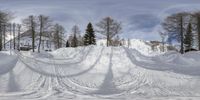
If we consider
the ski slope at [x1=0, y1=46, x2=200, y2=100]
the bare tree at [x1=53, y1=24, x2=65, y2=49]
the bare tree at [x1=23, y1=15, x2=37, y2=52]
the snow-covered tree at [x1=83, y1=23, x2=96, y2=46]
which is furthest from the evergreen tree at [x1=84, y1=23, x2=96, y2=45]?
the ski slope at [x1=0, y1=46, x2=200, y2=100]

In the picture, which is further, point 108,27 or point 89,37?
point 89,37

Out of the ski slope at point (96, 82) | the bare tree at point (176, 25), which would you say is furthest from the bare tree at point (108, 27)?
the ski slope at point (96, 82)

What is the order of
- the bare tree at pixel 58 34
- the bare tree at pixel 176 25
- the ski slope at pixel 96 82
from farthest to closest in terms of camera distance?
the bare tree at pixel 58 34 → the bare tree at pixel 176 25 → the ski slope at pixel 96 82

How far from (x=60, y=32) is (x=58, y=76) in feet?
185

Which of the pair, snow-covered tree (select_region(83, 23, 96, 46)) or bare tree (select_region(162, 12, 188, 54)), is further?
snow-covered tree (select_region(83, 23, 96, 46))

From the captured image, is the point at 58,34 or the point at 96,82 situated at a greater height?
the point at 58,34

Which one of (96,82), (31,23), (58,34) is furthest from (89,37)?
(96,82)

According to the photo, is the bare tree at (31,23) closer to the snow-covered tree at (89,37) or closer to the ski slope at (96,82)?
the snow-covered tree at (89,37)

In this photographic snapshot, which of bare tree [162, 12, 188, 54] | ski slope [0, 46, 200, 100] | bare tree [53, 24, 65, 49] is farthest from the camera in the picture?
bare tree [53, 24, 65, 49]

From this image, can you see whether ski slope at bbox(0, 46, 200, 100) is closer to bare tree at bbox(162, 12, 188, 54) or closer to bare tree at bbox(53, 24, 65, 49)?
bare tree at bbox(162, 12, 188, 54)

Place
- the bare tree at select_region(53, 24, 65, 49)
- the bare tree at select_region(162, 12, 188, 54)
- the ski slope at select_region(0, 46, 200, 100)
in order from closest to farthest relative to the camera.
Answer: the ski slope at select_region(0, 46, 200, 100) < the bare tree at select_region(162, 12, 188, 54) < the bare tree at select_region(53, 24, 65, 49)

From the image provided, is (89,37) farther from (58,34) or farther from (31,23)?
(31,23)

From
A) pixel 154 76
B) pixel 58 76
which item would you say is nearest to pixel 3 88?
pixel 58 76

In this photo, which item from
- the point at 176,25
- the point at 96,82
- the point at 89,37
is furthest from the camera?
the point at 89,37
